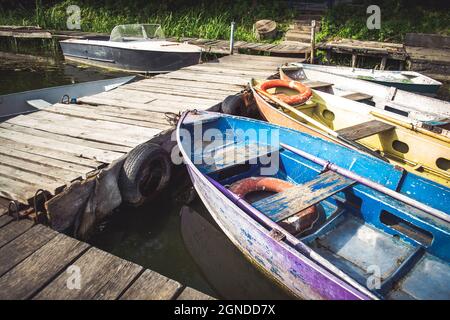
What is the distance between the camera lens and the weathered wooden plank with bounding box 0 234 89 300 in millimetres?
2732

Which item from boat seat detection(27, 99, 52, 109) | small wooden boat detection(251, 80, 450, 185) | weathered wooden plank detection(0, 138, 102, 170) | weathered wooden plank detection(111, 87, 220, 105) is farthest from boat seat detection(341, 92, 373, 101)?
boat seat detection(27, 99, 52, 109)

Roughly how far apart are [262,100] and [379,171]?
9.61 ft

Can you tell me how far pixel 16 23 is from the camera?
65.1 ft

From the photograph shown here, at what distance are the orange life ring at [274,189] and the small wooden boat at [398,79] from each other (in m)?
5.21

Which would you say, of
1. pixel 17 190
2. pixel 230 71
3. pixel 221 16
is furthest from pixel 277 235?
pixel 221 16

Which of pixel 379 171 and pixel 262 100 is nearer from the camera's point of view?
pixel 379 171

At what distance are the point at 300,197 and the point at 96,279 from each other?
80.1 inches

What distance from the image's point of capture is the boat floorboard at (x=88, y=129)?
156 inches

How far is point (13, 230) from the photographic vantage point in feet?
11.0

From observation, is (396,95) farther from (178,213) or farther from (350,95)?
(178,213)

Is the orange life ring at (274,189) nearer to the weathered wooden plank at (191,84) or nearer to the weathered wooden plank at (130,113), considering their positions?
the weathered wooden plank at (130,113)

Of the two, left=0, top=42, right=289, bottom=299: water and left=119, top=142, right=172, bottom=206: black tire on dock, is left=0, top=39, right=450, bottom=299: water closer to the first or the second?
left=0, top=42, right=289, bottom=299: water

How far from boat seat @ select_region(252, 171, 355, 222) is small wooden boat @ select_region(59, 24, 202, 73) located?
27.5ft
